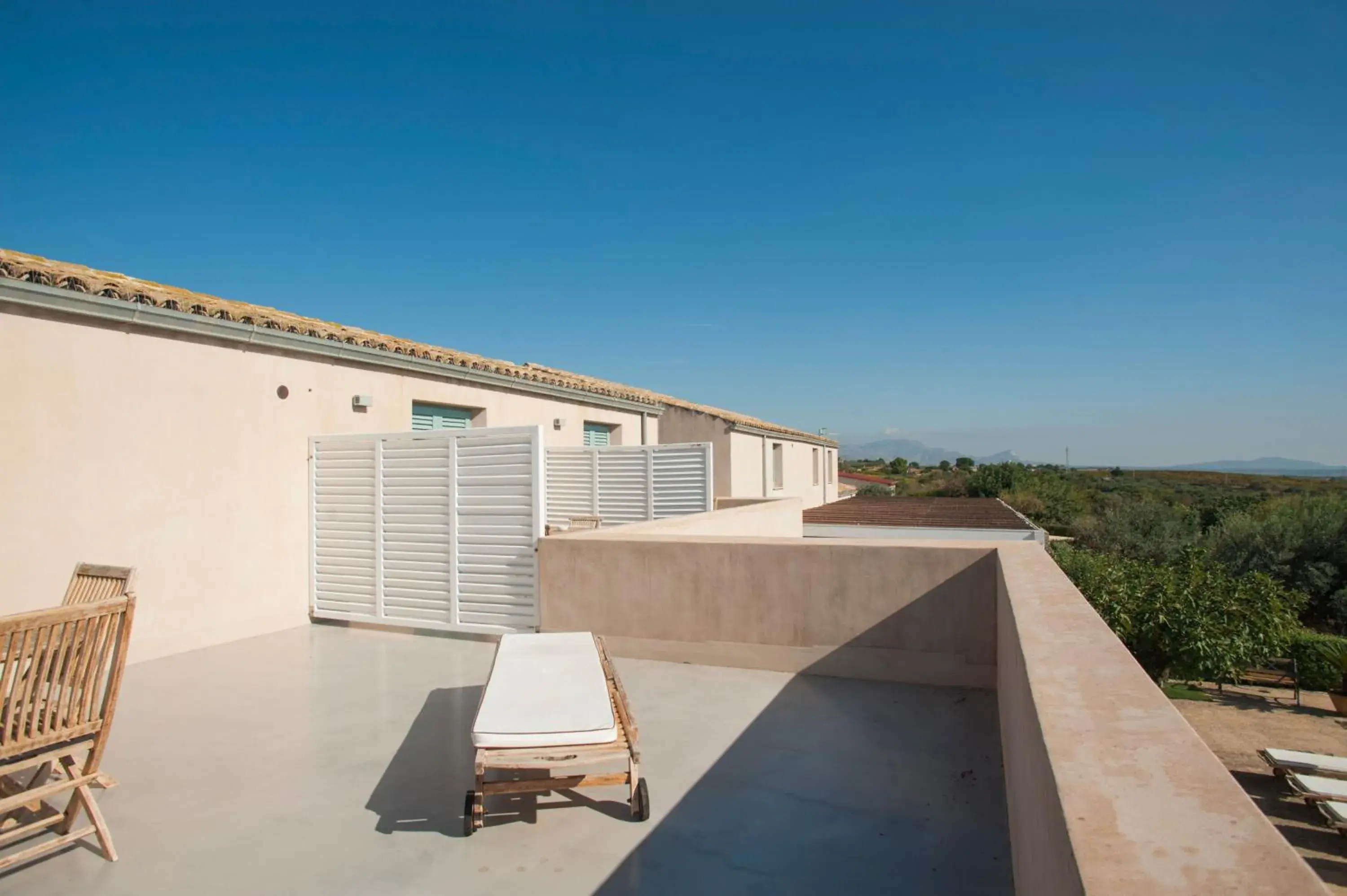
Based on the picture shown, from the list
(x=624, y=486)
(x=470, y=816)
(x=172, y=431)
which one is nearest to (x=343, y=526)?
(x=172, y=431)

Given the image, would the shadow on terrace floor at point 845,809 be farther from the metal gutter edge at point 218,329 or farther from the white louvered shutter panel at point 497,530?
the metal gutter edge at point 218,329

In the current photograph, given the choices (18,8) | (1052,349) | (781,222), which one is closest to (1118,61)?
(781,222)

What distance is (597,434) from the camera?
15.6 meters

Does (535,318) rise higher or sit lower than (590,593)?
higher

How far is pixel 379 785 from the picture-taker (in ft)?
13.9

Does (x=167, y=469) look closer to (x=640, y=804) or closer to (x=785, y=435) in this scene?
(x=640, y=804)

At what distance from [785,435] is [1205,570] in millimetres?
12877

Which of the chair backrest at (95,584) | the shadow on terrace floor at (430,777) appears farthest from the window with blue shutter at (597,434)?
the chair backrest at (95,584)

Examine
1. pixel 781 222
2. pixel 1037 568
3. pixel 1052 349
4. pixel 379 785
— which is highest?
pixel 781 222

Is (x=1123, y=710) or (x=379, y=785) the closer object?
(x=1123, y=710)

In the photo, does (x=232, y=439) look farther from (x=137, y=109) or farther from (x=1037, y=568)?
Result: (x=137, y=109)

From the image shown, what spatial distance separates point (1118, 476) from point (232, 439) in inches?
4255

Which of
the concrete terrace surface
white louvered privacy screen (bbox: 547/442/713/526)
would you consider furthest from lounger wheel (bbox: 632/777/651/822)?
white louvered privacy screen (bbox: 547/442/713/526)

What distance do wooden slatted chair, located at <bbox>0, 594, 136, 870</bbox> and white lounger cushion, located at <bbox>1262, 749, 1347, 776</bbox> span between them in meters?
14.3
